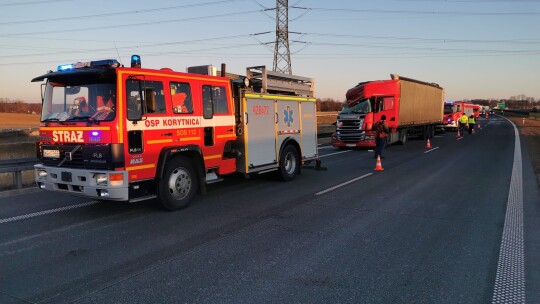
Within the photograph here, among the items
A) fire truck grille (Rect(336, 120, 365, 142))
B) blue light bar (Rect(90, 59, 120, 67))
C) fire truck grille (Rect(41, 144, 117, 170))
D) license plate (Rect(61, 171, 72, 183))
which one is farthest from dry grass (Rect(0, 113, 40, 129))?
blue light bar (Rect(90, 59, 120, 67))

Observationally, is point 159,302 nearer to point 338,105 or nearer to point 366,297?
point 366,297

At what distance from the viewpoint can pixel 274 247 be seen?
5.37 m

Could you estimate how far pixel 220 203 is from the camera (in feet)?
26.2

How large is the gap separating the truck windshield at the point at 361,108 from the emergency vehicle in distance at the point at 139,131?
12.6 meters

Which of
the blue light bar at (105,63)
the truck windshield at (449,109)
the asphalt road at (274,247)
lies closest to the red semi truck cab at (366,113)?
the asphalt road at (274,247)

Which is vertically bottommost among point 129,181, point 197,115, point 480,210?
point 480,210

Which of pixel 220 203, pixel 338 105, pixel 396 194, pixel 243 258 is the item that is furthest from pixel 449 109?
pixel 338 105

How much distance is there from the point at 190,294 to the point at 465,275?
2.97 metres

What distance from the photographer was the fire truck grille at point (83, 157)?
249 inches

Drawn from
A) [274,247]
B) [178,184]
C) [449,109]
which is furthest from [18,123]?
[274,247]

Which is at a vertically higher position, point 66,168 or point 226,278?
point 66,168

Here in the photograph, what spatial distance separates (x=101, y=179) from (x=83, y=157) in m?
0.53

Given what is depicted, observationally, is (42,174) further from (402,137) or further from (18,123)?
(18,123)

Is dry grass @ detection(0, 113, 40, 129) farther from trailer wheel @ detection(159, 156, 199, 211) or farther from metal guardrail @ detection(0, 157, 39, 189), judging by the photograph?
trailer wheel @ detection(159, 156, 199, 211)
